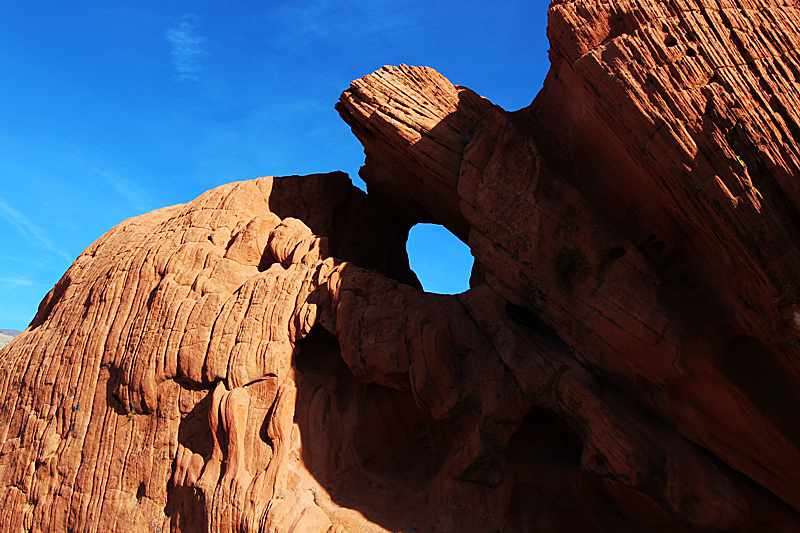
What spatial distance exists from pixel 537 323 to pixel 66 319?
10114 mm

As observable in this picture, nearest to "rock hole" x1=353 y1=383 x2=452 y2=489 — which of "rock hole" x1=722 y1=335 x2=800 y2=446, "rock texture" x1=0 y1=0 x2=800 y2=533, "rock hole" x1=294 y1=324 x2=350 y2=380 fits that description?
"rock texture" x1=0 y1=0 x2=800 y2=533

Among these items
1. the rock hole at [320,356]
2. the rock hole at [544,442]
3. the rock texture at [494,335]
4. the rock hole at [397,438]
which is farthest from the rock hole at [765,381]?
the rock hole at [320,356]

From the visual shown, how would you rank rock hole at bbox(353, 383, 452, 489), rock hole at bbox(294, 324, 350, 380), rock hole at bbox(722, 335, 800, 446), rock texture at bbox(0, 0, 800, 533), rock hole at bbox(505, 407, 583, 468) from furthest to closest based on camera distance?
rock hole at bbox(294, 324, 350, 380)
rock hole at bbox(353, 383, 452, 489)
rock hole at bbox(505, 407, 583, 468)
rock hole at bbox(722, 335, 800, 446)
rock texture at bbox(0, 0, 800, 533)

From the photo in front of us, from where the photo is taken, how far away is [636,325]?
8570 mm

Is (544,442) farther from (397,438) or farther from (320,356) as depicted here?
(320,356)

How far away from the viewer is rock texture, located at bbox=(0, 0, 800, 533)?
7.47 metres

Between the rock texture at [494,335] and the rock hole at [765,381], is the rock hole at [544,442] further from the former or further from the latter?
the rock hole at [765,381]

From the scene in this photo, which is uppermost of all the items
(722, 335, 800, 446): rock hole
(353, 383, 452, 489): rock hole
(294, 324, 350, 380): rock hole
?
(294, 324, 350, 380): rock hole

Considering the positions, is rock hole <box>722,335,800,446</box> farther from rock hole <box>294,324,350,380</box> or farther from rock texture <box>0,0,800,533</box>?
rock hole <box>294,324,350,380</box>

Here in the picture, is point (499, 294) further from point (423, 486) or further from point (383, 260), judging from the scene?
point (383, 260)

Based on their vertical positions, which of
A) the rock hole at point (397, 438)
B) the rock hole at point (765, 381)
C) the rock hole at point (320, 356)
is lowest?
the rock hole at point (397, 438)

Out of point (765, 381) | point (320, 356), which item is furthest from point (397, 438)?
point (765, 381)

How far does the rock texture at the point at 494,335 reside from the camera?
7.47m

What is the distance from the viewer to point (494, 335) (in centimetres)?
1038
